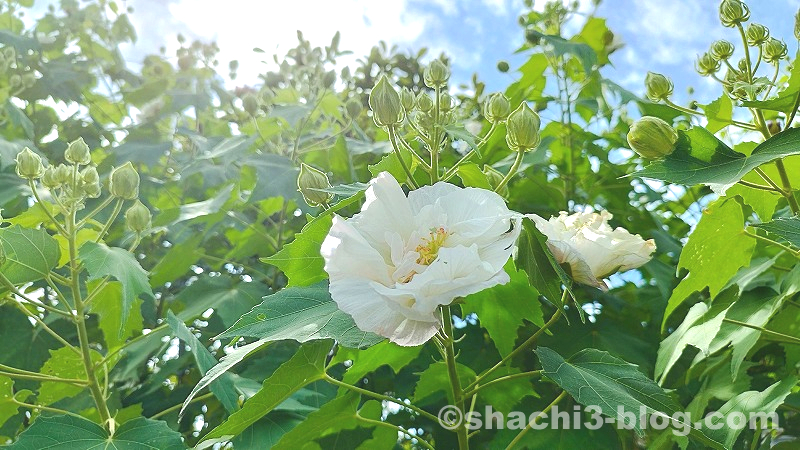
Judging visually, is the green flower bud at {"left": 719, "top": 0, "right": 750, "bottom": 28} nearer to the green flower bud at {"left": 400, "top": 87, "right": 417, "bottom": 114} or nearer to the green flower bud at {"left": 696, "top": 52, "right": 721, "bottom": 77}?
the green flower bud at {"left": 696, "top": 52, "right": 721, "bottom": 77}

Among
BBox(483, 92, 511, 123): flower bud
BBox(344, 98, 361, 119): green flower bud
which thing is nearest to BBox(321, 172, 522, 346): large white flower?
BBox(483, 92, 511, 123): flower bud

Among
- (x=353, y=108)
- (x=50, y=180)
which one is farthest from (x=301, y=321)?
(x=353, y=108)

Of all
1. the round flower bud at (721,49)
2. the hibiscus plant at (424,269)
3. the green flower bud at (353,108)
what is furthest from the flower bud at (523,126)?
the green flower bud at (353,108)

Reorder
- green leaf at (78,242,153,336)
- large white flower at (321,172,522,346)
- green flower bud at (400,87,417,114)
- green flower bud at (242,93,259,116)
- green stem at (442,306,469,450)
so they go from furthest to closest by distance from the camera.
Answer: green flower bud at (242,93,259,116)
green leaf at (78,242,153,336)
green flower bud at (400,87,417,114)
green stem at (442,306,469,450)
large white flower at (321,172,522,346)

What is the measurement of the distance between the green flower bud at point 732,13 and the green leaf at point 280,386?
879 millimetres

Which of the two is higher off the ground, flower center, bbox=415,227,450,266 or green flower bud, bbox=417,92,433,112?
green flower bud, bbox=417,92,433,112

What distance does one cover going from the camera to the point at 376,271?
2.34 ft

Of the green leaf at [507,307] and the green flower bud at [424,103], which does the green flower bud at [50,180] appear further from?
the green leaf at [507,307]

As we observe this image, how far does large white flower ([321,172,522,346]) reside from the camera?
0.67 metres

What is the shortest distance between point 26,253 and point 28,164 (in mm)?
229

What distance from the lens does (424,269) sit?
72 cm

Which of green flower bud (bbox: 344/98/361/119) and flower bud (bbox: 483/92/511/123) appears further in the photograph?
green flower bud (bbox: 344/98/361/119)

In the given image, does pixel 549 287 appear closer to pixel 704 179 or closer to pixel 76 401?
pixel 704 179

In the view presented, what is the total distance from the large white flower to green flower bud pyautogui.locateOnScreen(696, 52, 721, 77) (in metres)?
0.68
